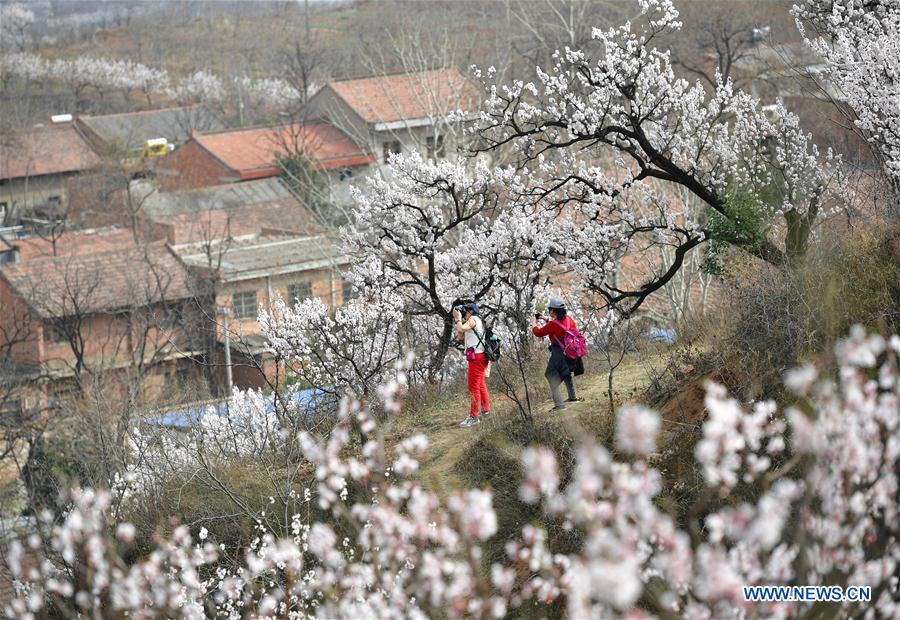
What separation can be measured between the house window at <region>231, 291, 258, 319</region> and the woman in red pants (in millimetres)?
19902

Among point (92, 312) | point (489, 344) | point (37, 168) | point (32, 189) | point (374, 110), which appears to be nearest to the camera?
point (489, 344)

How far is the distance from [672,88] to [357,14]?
7932 cm

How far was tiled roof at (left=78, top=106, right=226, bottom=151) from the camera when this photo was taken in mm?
60844

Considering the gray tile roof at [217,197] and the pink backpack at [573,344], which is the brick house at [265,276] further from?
the pink backpack at [573,344]

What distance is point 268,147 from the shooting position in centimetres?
5106

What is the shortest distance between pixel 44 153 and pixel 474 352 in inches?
1952

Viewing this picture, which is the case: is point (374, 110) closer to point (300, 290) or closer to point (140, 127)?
point (300, 290)

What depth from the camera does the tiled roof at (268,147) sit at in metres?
48.4

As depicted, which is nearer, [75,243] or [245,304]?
[245,304]

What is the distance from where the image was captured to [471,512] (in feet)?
A: 15.0

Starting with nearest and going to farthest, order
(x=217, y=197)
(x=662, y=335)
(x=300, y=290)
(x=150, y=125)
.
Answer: (x=662, y=335) < (x=300, y=290) < (x=217, y=197) < (x=150, y=125)

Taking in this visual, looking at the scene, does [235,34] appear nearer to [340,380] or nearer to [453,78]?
[453,78]

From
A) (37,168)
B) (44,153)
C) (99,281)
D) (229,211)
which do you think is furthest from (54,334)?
(44,153)

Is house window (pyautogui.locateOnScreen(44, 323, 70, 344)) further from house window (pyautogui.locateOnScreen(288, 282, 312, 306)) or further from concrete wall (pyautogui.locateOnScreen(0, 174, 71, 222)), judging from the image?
concrete wall (pyautogui.locateOnScreen(0, 174, 71, 222))
